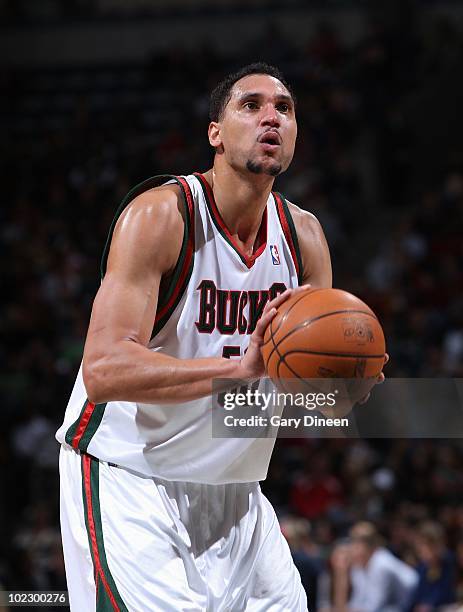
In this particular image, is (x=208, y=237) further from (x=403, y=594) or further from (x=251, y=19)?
(x=251, y=19)

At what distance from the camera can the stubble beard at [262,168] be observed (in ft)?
10.9

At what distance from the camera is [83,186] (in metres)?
12.0

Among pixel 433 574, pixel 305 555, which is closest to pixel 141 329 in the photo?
pixel 305 555

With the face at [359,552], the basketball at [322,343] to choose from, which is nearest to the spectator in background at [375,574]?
the face at [359,552]

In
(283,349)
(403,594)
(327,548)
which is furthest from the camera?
(327,548)

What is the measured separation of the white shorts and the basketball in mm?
670

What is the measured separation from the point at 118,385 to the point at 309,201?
28.6ft

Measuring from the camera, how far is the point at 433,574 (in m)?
7.34

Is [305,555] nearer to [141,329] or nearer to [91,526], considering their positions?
[91,526]

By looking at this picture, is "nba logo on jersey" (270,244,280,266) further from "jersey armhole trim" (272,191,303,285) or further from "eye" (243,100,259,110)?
"eye" (243,100,259,110)

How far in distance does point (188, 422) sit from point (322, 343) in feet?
2.09

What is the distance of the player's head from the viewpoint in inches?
132

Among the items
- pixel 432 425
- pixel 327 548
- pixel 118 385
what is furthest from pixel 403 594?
pixel 118 385

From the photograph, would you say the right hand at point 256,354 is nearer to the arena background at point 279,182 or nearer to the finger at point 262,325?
the finger at point 262,325
